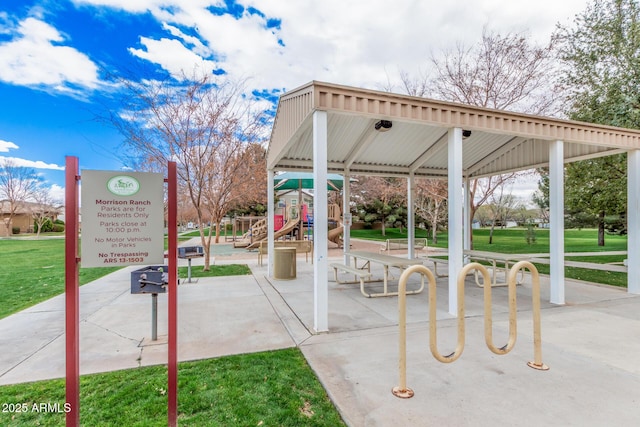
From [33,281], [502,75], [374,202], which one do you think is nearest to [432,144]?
[502,75]

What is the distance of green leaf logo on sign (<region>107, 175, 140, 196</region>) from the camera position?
2.15 meters

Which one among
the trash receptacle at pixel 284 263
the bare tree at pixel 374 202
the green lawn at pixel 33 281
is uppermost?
the bare tree at pixel 374 202

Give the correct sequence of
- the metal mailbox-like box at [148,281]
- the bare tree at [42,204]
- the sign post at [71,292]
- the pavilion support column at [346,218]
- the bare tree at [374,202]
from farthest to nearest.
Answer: the bare tree at [42,204] < the bare tree at [374,202] < the pavilion support column at [346,218] < the metal mailbox-like box at [148,281] < the sign post at [71,292]

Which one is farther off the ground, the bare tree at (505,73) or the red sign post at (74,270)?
the bare tree at (505,73)

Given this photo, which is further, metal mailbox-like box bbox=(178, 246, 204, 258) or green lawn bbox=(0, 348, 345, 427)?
metal mailbox-like box bbox=(178, 246, 204, 258)

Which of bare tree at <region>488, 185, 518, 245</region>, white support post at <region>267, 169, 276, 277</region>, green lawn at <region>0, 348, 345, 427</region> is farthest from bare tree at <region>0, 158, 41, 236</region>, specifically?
bare tree at <region>488, 185, 518, 245</region>

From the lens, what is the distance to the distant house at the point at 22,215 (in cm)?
3331

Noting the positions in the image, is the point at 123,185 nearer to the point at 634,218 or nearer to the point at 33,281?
the point at 33,281

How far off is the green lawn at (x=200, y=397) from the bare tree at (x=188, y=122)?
5.50 meters

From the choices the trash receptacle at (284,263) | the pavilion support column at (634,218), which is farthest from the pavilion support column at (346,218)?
the pavilion support column at (634,218)

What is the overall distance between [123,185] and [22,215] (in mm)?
54483

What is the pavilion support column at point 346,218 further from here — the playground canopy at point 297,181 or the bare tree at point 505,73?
the bare tree at point 505,73

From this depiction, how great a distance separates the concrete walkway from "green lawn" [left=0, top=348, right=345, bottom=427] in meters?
0.21

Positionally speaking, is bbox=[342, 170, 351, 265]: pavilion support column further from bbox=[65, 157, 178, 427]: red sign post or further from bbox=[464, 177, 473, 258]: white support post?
bbox=[65, 157, 178, 427]: red sign post
